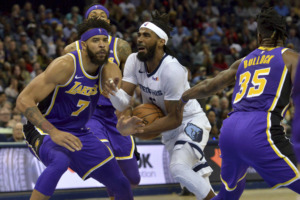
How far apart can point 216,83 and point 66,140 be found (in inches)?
56.9

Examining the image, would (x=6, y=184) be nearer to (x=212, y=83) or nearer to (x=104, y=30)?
(x=104, y=30)

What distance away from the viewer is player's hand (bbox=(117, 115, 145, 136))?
197 inches

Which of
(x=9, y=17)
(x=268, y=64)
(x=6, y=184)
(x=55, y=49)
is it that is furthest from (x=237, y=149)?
(x=9, y=17)

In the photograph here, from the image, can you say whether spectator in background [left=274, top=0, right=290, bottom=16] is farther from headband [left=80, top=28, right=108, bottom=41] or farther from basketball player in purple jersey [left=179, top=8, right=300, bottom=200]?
basketball player in purple jersey [left=179, top=8, right=300, bottom=200]

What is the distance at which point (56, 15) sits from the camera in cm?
1412

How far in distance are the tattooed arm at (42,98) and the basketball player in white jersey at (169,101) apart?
2.07 ft

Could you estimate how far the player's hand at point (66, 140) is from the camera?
4594mm

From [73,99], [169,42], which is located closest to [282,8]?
[169,42]

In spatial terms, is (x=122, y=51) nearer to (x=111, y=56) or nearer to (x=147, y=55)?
(x=111, y=56)

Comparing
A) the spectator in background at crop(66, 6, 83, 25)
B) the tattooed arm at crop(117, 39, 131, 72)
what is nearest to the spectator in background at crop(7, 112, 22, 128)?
the tattooed arm at crop(117, 39, 131, 72)

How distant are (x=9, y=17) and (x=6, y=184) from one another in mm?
6989

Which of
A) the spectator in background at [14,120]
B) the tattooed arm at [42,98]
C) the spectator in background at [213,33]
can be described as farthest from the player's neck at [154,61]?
the spectator in background at [213,33]

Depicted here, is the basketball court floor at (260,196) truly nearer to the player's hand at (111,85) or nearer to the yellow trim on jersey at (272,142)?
the player's hand at (111,85)

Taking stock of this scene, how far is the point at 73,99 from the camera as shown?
495 cm
